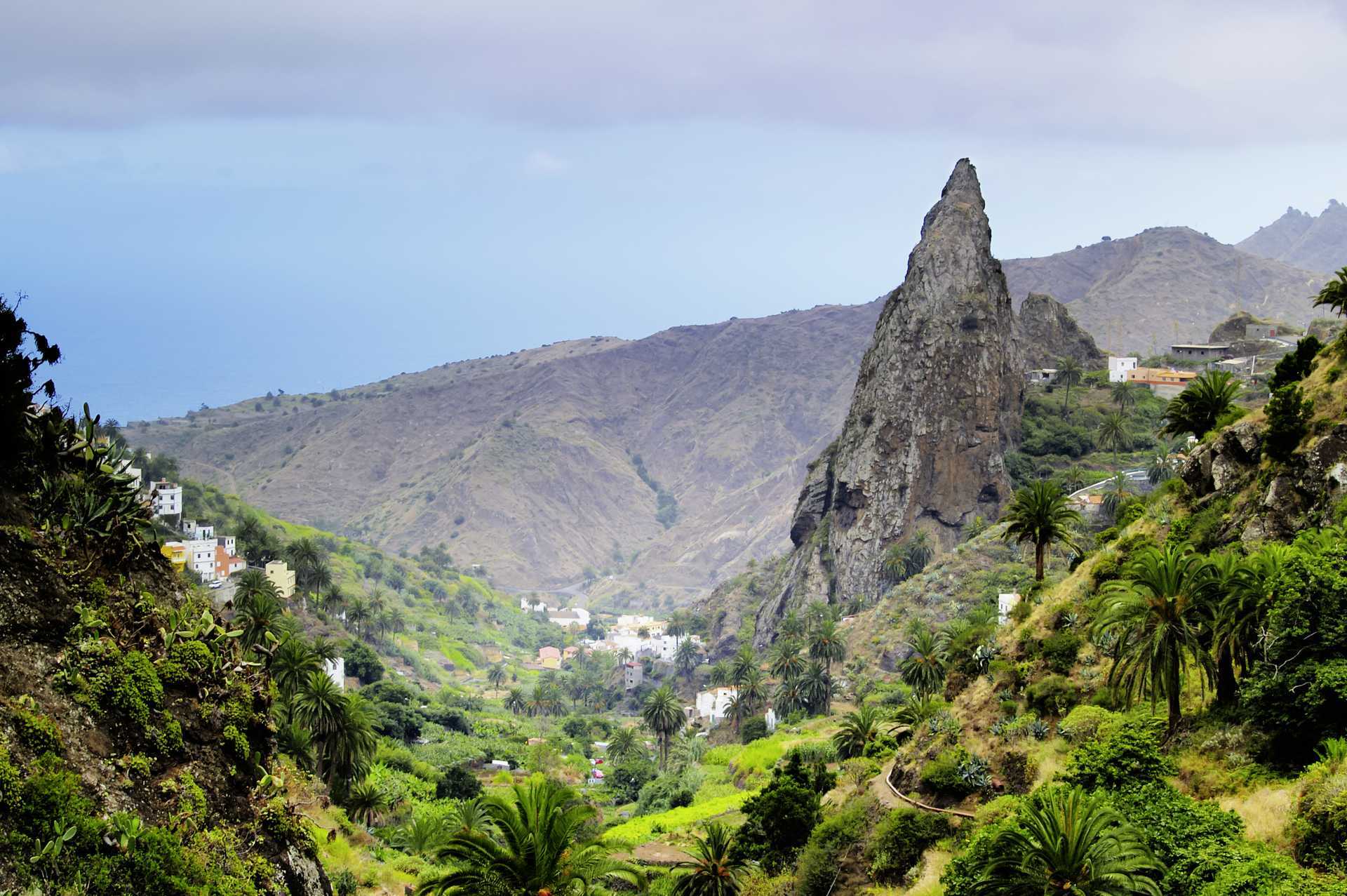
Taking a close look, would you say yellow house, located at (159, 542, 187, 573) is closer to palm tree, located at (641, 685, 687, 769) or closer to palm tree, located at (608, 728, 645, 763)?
palm tree, located at (641, 685, 687, 769)

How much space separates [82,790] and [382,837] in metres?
36.3

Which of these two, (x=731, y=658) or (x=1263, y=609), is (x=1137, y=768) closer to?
(x=1263, y=609)

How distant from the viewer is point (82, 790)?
961 inches

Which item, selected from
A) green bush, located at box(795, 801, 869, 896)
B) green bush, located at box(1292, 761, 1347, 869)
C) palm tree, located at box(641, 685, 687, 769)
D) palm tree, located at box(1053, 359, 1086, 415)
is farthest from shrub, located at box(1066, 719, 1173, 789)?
palm tree, located at box(1053, 359, 1086, 415)

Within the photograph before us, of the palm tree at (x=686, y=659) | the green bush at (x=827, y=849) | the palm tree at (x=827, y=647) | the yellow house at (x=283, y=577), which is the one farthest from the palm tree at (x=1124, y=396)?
the green bush at (x=827, y=849)

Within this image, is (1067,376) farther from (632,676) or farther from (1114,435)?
(632,676)

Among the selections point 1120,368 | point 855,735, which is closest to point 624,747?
point 855,735

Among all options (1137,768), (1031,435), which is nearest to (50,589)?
(1137,768)

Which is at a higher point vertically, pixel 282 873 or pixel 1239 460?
pixel 1239 460

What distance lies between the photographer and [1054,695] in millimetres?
39375

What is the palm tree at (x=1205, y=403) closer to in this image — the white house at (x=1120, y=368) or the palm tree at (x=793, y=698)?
the palm tree at (x=793, y=698)

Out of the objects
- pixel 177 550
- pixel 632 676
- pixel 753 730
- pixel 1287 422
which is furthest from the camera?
pixel 632 676

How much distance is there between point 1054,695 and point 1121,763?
368 inches

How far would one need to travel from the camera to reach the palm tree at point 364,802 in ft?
185
